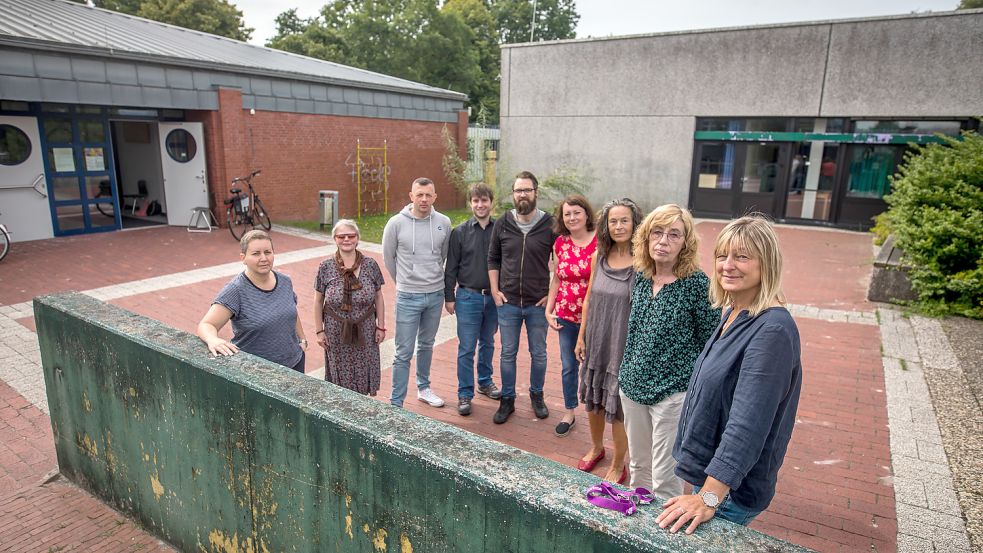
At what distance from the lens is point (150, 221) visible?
1416 cm

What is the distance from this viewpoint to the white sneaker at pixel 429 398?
5.12 meters

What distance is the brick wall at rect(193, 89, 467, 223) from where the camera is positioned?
1360 centimetres

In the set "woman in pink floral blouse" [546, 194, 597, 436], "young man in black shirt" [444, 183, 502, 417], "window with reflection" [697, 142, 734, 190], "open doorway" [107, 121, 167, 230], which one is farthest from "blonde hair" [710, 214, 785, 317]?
"window with reflection" [697, 142, 734, 190]

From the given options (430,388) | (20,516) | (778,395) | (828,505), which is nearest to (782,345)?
(778,395)

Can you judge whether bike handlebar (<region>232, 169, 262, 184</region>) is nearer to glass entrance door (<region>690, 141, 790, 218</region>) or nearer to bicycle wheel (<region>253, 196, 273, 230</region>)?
bicycle wheel (<region>253, 196, 273, 230</region>)

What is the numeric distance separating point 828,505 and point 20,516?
4.96 meters

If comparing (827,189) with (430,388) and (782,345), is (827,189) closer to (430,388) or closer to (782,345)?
(430,388)

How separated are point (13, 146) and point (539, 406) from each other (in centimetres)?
1172

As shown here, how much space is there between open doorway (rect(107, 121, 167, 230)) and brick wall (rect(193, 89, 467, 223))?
1.93 metres

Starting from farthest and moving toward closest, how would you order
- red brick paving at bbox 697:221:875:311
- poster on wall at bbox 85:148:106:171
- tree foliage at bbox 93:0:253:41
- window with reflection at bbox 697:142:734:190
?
1. tree foliage at bbox 93:0:253:41
2. window with reflection at bbox 697:142:734:190
3. poster on wall at bbox 85:148:106:171
4. red brick paving at bbox 697:221:875:311

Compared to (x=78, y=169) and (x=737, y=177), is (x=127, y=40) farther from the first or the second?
(x=737, y=177)

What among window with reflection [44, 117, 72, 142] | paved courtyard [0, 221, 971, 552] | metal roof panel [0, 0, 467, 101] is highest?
metal roof panel [0, 0, 467, 101]

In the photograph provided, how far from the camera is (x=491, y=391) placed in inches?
212

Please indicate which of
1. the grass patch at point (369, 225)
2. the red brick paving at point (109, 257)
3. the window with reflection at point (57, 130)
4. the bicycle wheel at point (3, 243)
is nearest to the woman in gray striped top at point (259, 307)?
the red brick paving at point (109, 257)
